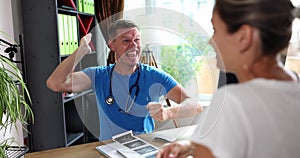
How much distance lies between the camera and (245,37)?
407 mm

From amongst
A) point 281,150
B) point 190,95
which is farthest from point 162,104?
point 281,150

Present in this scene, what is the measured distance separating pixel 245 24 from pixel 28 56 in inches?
76.0

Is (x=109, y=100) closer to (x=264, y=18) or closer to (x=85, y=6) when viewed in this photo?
(x=264, y=18)

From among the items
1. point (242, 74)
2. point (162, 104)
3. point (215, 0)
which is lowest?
point (162, 104)

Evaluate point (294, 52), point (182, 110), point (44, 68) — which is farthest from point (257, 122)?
point (44, 68)

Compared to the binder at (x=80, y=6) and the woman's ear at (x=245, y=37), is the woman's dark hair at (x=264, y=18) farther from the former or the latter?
the binder at (x=80, y=6)

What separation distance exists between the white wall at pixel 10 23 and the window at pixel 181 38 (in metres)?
1.42

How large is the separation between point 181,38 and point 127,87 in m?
0.34

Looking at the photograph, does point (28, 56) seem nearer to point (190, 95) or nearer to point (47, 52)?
point (47, 52)

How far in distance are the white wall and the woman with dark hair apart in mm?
1826

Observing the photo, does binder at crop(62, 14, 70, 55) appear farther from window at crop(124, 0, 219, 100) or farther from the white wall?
window at crop(124, 0, 219, 100)

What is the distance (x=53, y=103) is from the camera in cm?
212

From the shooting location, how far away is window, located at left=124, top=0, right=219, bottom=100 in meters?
0.64

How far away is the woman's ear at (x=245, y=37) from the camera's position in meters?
0.40
